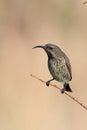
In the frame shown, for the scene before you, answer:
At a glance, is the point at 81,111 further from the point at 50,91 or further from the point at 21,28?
the point at 21,28

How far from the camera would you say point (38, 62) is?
17.5 ft

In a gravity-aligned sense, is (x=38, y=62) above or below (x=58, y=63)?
below

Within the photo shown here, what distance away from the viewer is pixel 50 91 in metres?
5.24

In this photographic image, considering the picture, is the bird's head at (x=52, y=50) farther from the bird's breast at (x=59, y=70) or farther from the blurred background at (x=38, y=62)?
the blurred background at (x=38, y=62)

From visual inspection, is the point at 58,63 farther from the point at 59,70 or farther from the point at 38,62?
the point at 38,62

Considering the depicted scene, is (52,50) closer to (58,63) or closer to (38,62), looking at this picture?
(58,63)

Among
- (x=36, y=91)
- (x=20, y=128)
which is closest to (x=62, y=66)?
(x=20, y=128)

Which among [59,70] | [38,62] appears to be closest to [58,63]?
[59,70]

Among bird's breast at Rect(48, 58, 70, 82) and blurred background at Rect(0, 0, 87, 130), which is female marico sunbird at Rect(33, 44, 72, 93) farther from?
blurred background at Rect(0, 0, 87, 130)

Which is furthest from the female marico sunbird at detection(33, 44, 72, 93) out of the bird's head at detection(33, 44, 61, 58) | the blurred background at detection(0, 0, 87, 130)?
the blurred background at detection(0, 0, 87, 130)

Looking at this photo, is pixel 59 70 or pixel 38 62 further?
pixel 38 62

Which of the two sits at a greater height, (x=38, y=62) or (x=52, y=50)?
(x=52, y=50)

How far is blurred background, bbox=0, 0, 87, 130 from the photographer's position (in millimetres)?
4750

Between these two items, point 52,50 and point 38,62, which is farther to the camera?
point 38,62
